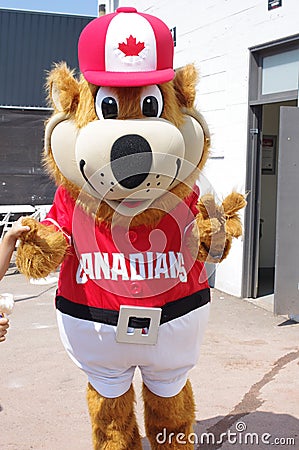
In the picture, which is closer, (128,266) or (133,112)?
(133,112)

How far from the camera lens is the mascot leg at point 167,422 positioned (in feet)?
9.00

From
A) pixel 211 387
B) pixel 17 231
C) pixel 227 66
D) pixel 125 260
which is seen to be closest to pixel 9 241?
pixel 17 231

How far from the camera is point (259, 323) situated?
19.1 feet

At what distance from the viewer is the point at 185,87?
261 cm

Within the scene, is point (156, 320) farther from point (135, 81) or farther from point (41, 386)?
point (41, 386)

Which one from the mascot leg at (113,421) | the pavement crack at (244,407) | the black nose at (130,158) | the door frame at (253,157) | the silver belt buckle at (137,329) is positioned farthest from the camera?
the door frame at (253,157)

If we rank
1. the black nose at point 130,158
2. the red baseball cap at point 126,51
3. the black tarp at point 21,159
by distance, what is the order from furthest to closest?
the black tarp at point 21,159 → the red baseball cap at point 126,51 → the black nose at point 130,158

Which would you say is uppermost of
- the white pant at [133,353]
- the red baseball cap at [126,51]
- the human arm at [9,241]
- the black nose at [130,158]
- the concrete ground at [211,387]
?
the red baseball cap at [126,51]

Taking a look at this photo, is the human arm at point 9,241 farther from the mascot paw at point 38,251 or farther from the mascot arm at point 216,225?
the mascot arm at point 216,225

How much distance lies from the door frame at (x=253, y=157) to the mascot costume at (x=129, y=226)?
3.74 metres

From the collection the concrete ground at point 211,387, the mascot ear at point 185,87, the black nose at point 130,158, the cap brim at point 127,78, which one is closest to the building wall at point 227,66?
the concrete ground at point 211,387

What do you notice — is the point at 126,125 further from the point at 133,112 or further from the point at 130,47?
the point at 130,47

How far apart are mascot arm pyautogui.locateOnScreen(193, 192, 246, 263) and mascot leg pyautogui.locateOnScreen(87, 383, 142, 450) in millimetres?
748

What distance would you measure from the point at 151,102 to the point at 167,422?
4.59 feet
